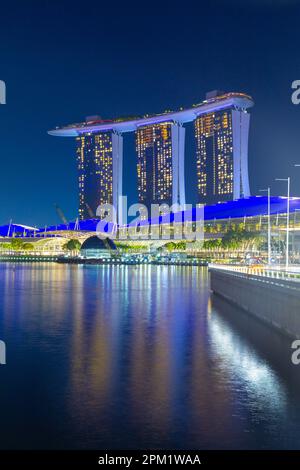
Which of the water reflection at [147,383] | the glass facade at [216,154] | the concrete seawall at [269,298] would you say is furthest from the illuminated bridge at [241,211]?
the water reflection at [147,383]

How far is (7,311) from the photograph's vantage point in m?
37.6

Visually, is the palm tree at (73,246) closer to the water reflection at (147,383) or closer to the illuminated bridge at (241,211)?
the illuminated bridge at (241,211)

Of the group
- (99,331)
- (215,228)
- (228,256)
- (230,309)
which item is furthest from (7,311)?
(215,228)

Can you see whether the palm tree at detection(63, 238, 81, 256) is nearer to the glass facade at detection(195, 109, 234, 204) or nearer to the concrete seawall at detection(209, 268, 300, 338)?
the glass facade at detection(195, 109, 234, 204)

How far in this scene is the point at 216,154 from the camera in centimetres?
19262

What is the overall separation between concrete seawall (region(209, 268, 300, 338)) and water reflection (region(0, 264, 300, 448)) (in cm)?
70

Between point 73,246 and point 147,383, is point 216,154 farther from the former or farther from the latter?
point 147,383

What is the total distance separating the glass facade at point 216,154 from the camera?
187625 millimetres

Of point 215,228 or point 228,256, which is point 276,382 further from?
point 215,228

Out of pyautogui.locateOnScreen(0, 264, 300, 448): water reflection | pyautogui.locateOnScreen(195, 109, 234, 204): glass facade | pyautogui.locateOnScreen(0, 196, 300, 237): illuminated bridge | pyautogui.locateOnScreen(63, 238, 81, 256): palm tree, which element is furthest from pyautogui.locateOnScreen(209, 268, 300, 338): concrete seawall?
pyautogui.locateOnScreen(195, 109, 234, 204): glass facade

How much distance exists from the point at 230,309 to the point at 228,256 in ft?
313

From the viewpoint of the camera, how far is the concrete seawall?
23031mm

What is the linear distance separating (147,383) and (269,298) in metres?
11.7

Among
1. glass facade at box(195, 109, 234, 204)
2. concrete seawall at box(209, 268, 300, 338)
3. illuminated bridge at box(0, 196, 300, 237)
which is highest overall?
glass facade at box(195, 109, 234, 204)
